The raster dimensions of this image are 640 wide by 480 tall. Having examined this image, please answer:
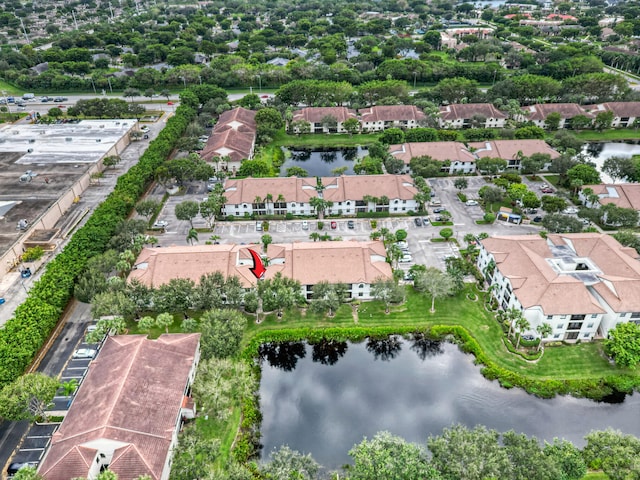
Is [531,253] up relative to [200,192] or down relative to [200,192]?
up

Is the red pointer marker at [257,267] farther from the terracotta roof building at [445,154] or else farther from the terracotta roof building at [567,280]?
the terracotta roof building at [445,154]

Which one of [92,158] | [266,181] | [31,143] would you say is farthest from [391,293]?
[31,143]

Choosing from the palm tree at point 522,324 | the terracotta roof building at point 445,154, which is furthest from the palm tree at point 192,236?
the palm tree at point 522,324

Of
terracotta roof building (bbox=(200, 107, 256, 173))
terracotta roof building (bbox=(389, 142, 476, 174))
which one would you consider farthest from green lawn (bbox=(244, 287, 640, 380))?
terracotta roof building (bbox=(200, 107, 256, 173))

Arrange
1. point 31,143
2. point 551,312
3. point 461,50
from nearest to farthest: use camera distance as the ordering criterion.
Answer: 1. point 551,312
2. point 31,143
3. point 461,50

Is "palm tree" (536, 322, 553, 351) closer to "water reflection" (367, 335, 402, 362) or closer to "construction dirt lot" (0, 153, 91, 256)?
"water reflection" (367, 335, 402, 362)

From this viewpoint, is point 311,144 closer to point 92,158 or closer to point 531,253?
point 92,158
